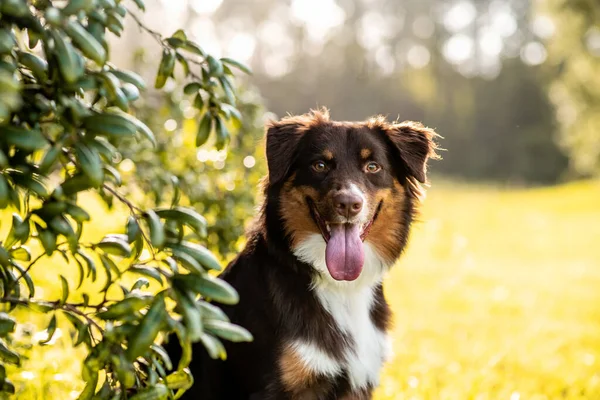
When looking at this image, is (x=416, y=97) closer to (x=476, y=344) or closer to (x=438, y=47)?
(x=438, y=47)

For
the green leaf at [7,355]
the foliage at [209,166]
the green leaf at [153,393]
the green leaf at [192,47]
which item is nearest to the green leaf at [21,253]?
the green leaf at [7,355]

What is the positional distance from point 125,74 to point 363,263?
1919mm

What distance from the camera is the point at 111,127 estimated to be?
1.80 metres

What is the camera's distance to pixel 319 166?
374 cm

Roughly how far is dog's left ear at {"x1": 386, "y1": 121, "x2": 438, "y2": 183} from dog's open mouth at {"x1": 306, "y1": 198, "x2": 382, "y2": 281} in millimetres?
524

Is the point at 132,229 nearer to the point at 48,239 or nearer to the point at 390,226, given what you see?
the point at 48,239

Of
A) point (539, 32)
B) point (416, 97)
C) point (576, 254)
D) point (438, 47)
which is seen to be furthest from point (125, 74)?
→ point (539, 32)

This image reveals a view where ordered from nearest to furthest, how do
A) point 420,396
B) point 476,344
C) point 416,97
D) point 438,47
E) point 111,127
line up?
point 111,127 < point 420,396 < point 476,344 < point 416,97 < point 438,47

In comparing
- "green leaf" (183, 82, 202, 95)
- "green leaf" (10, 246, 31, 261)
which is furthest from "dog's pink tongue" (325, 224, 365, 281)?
"green leaf" (10, 246, 31, 261)

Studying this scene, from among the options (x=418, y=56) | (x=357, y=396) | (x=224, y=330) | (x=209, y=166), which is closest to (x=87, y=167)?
(x=224, y=330)

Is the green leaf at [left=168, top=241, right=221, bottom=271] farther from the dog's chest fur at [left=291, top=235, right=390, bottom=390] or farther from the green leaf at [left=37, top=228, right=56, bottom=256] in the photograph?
the dog's chest fur at [left=291, top=235, right=390, bottom=390]

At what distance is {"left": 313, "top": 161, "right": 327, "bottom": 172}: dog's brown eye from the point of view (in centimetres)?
373

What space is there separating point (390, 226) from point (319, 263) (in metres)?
0.57

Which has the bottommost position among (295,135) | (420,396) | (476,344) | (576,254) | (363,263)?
(576,254)
